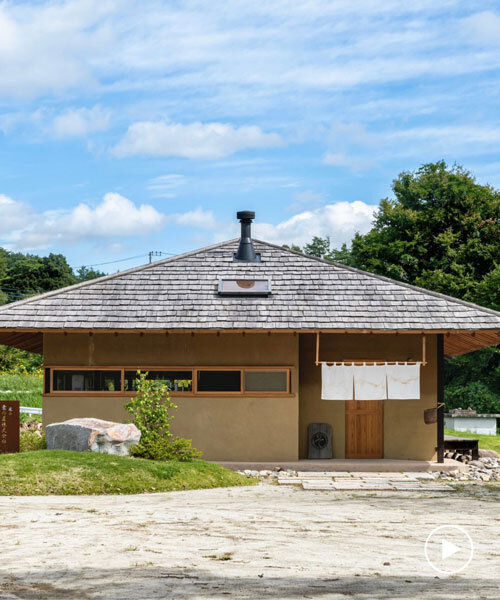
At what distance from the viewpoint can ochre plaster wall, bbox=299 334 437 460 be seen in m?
18.3

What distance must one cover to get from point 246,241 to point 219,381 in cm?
444

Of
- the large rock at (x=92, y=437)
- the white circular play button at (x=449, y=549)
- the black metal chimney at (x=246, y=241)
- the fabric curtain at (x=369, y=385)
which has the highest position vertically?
the black metal chimney at (x=246, y=241)

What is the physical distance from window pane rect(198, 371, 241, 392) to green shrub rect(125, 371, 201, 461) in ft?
2.90

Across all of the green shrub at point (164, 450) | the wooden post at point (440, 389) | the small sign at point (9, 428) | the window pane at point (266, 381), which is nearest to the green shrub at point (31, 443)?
the small sign at point (9, 428)

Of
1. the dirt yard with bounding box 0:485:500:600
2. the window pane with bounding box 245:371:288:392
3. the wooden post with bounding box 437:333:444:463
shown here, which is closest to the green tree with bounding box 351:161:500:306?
the wooden post with bounding box 437:333:444:463

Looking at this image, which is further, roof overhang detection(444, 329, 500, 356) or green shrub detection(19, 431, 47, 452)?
roof overhang detection(444, 329, 500, 356)

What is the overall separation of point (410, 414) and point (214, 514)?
29.8ft

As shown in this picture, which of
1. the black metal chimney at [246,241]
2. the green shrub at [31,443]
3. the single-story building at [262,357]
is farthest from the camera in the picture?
the black metal chimney at [246,241]

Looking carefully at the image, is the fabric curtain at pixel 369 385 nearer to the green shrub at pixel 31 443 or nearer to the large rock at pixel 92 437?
the large rock at pixel 92 437

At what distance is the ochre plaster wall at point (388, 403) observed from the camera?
60.0ft

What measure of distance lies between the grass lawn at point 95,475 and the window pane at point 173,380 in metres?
3.14

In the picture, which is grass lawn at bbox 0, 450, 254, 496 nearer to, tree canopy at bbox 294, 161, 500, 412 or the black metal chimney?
the black metal chimney

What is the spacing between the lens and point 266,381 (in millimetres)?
17844

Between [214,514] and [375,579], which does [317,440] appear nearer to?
[214,514]
